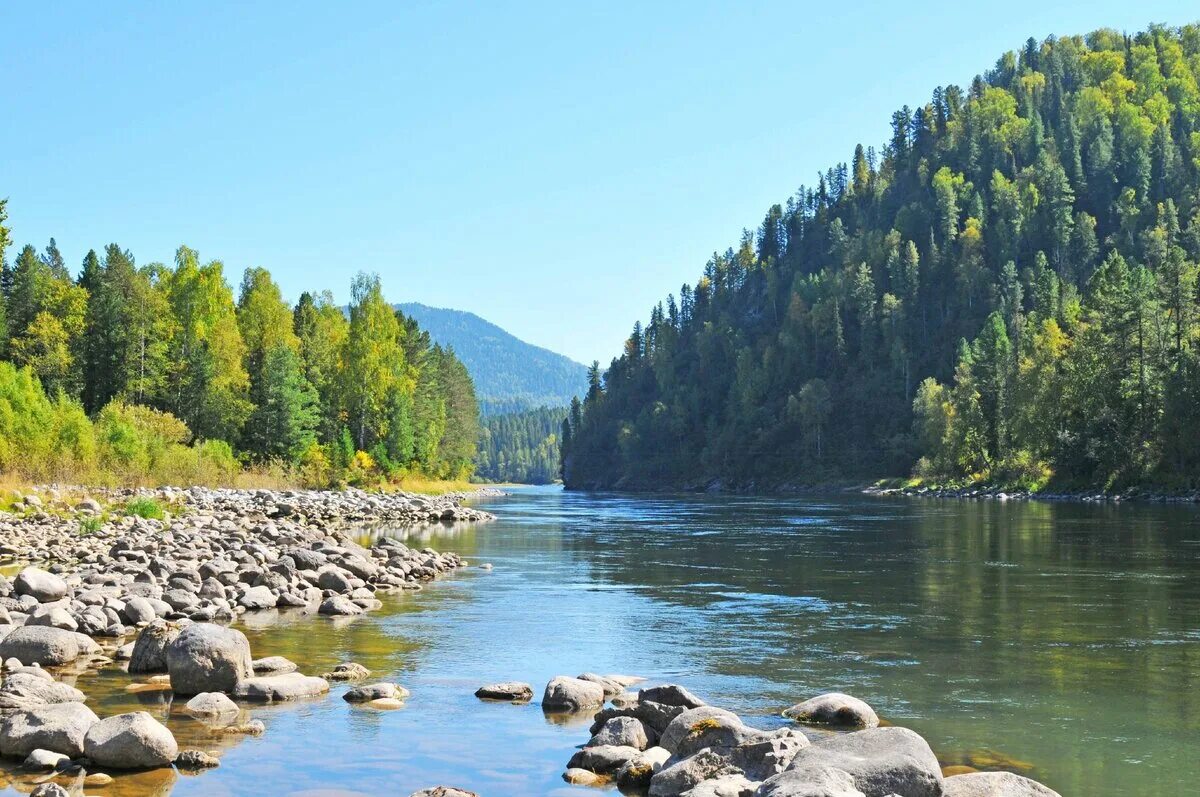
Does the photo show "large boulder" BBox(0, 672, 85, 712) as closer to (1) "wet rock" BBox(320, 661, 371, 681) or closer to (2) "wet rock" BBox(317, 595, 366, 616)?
(1) "wet rock" BBox(320, 661, 371, 681)

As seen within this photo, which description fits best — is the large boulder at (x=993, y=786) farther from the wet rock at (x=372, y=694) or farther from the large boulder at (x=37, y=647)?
the large boulder at (x=37, y=647)

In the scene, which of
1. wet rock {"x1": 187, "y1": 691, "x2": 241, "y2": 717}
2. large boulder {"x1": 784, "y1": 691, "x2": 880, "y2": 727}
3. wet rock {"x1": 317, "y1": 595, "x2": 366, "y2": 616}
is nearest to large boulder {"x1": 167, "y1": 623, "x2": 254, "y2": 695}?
wet rock {"x1": 187, "y1": 691, "x2": 241, "y2": 717}

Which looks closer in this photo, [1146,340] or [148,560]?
[148,560]

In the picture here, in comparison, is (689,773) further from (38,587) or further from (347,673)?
(38,587)

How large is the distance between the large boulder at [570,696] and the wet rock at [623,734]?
2.12 meters

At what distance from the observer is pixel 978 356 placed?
13188 cm

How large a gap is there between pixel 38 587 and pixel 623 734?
602 inches

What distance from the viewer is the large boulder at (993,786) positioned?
10234 mm

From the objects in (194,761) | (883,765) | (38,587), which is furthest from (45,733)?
(38,587)

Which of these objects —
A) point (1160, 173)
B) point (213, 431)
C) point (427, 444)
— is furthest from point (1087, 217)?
point (213, 431)

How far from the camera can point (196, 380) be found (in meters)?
80.8

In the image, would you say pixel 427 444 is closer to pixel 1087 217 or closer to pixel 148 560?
pixel 148 560

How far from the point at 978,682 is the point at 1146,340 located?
84.8 m

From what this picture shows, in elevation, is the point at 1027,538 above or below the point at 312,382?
below
